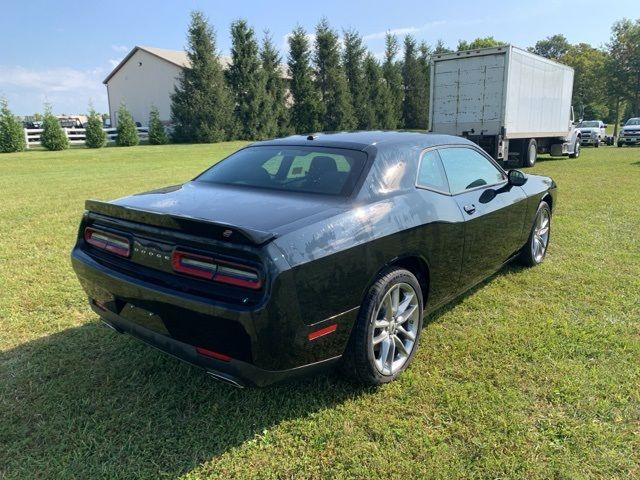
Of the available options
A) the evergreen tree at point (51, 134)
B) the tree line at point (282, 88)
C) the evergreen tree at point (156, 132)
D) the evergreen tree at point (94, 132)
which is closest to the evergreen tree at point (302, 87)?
the tree line at point (282, 88)

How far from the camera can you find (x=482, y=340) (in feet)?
11.4

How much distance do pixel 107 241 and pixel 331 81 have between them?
1365 inches

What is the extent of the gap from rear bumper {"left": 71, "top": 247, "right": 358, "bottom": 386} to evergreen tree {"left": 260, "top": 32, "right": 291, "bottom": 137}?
104 feet

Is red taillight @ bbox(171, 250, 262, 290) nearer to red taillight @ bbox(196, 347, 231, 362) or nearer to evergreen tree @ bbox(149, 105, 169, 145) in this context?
red taillight @ bbox(196, 347, 231, 362)

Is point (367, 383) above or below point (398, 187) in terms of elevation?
below

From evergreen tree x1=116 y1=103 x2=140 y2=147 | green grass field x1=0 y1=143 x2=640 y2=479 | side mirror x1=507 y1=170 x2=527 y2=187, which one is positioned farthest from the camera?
evergreen tree x1=116 y1=103 x2=140 y2=147

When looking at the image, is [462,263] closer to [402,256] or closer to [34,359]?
[402,256]

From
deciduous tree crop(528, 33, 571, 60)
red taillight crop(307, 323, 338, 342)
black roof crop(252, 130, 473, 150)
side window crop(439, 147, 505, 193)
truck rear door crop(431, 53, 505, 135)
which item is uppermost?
deciduous tree crop(528, 33, 571, 60)

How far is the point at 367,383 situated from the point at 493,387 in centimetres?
77

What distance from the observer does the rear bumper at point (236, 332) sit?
2.20m

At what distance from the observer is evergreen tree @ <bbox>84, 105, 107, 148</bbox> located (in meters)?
27.0

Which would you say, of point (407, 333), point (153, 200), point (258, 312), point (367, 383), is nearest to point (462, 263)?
point (407, 333)

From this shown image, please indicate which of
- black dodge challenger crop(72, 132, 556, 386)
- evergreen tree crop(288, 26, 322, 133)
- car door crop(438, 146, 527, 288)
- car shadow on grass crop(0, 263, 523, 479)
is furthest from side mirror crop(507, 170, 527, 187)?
evergreen tree crop(288, 26, 322, 133)

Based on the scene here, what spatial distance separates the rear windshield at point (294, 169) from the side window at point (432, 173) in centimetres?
48
